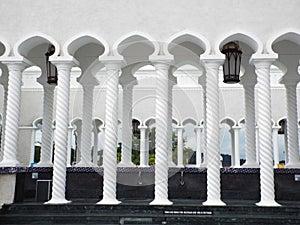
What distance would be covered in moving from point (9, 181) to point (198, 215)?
6.14 m

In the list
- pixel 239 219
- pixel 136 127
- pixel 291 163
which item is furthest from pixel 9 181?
pixel 136 127

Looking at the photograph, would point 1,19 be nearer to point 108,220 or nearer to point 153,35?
point 153,35

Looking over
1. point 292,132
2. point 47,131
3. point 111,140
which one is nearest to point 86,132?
point 47,131

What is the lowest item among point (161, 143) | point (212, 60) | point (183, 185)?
point (183, 185)

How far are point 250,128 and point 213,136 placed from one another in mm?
4814

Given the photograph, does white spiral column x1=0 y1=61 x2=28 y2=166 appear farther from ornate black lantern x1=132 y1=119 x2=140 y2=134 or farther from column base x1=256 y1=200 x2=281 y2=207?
ornate black lantern x1=132 y1=119 x2=140 y2=134

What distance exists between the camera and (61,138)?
12969 mm

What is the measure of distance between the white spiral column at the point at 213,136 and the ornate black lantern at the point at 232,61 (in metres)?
1.75

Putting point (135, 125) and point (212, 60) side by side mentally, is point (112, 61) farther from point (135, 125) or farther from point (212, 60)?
point (135, 125)

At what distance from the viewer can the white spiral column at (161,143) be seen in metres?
12.4

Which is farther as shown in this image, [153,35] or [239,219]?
[153,35]

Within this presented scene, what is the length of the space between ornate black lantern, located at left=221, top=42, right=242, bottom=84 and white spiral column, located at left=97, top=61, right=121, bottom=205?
4101 mm

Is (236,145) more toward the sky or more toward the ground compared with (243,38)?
more toward the ground

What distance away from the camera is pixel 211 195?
40.2ft
